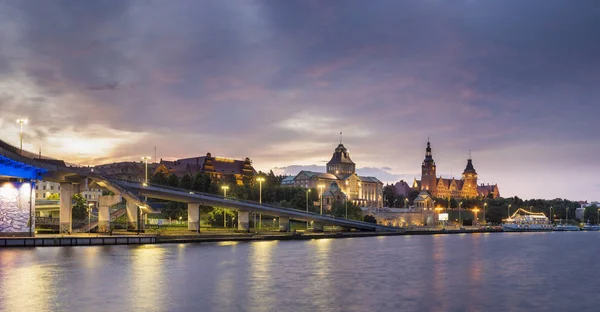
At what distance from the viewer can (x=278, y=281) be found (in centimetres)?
5441

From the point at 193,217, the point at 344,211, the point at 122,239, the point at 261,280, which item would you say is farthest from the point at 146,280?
the point at 344,211

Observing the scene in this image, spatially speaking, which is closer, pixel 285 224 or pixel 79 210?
pixel 285 224

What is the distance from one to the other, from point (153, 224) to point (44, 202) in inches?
1146

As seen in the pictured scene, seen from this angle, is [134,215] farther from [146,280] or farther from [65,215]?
[146,280]

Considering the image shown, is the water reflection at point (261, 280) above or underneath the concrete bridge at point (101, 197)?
underneath

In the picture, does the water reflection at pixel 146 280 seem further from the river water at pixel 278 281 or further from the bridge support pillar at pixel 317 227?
the bridge support pillar at pixel 317 227

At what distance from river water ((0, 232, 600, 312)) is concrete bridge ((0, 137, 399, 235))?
10913mm

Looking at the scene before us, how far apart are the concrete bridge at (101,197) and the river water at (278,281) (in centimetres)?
1091

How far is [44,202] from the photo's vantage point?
140375 millimetres

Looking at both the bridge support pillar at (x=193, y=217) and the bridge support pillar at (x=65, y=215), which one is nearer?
the bridge support pillar at (x=65, y=215)

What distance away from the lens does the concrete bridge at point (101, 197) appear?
78931 millimetres

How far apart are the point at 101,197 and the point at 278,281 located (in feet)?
166

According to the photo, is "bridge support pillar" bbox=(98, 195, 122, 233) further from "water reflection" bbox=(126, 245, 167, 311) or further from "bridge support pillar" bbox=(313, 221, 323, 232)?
"bridge support pillar" bbox=(313, 221, 323, 232)

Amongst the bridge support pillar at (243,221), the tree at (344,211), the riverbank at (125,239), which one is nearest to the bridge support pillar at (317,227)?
the riverbank at (125,239)
